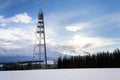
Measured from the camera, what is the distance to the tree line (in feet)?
192

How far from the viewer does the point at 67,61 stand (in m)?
64.6

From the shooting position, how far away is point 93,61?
6234 cm

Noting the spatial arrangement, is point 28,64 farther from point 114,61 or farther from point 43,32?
point 114,61

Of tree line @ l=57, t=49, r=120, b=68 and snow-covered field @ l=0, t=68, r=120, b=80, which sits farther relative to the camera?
tree line @ l=57, t=49, r=120, b=68

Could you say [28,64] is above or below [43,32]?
below

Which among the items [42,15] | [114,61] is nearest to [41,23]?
[42,15]

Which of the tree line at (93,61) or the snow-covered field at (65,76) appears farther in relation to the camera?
the tree line at (93,61)

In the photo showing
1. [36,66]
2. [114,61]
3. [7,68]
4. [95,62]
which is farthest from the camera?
[95,62]

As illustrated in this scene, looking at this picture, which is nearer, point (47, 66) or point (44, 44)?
point (44, 44)

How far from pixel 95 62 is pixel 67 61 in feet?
23.8

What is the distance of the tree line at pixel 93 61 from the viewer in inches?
2298

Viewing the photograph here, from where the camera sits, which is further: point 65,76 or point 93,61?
point 93,61

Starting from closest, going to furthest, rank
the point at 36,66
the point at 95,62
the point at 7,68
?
the point at 7,68, the point at 36,66, the point at 95,62

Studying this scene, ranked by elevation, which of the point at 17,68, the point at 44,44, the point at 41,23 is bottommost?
the point at 17,68
